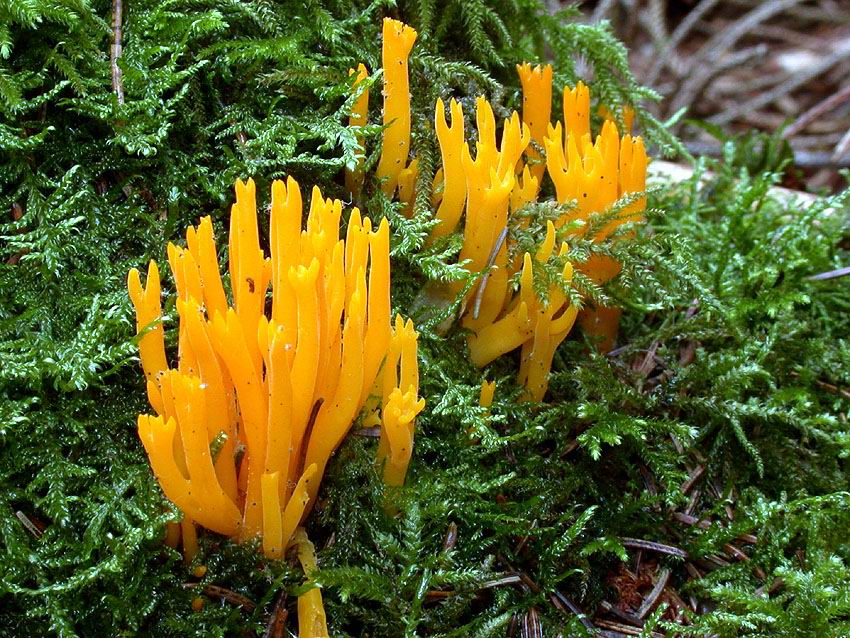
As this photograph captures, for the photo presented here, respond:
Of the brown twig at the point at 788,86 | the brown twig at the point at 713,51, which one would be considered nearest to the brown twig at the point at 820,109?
the brown twig at the point at 788,86

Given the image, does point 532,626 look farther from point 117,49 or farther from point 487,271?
point 117,49

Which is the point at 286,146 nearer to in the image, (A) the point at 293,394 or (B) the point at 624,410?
(A) the point at 293,394

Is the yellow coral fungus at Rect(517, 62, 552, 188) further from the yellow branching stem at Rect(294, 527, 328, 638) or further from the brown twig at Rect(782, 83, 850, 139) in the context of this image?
the brown twig at Rect(782, 83, 850, 139)

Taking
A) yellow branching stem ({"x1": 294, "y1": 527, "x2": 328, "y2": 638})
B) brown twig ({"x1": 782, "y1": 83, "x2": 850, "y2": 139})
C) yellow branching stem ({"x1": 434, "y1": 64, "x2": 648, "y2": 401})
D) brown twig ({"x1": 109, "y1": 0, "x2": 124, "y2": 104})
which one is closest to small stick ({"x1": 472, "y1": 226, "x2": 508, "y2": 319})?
yellow branching stem ({"x1": 434, "y1": 64, "x2": 648, "y2": 401})

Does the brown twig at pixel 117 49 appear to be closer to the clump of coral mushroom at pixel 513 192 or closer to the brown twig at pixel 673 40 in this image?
the clump of coral mushroom at pixel 513 192

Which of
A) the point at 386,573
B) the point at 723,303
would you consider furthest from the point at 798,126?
the point at 386,573

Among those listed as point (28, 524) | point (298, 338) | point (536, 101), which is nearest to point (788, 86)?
point (536, 101)
